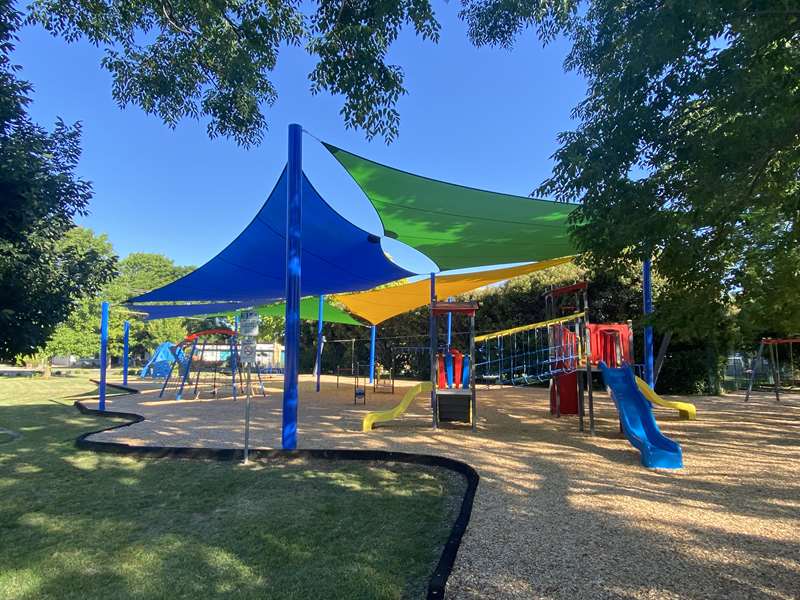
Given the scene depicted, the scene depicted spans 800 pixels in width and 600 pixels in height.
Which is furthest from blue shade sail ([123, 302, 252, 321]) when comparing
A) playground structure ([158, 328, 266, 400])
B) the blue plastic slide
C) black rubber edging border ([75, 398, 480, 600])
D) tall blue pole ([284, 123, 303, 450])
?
the blue plastic slide

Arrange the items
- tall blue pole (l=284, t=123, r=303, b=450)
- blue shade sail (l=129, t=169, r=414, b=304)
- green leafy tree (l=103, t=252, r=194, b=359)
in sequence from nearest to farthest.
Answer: tall blue pole (l=284, t=123, r=303, b=450) < blue shade sail (l=129, t=169, r=414, b=304) < green leafy tree (l=103, t=252, r=194, b=359)

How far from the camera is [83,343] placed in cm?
2244

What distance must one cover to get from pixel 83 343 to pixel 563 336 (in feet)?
73.6

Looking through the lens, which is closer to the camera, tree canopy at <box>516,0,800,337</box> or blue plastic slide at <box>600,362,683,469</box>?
tree canopy at <box>516,0,800,337</box>

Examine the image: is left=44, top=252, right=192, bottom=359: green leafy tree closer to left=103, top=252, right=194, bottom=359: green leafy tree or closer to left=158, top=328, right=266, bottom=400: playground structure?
left=103, top=252, right=194, bottom=359: green leafy tree

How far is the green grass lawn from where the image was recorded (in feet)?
8.14

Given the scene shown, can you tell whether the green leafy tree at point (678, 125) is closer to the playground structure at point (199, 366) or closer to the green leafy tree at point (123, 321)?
the green leafy tree at point (123, 321)

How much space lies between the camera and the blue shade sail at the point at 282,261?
7145 mm

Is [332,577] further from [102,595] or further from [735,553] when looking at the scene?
[735,553]

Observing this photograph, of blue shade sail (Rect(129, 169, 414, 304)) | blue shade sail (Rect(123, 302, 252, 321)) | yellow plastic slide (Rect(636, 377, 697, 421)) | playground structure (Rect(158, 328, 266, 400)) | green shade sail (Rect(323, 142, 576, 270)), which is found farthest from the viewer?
blue shade sail (Rect(123, 302, 252, 321))

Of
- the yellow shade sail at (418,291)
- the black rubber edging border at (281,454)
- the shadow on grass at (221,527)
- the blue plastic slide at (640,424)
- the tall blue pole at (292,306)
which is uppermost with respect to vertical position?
the yellow shade sail at (418,291)

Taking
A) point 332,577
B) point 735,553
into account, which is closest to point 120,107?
point 332,577

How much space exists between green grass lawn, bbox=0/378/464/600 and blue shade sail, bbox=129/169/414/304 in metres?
3.50

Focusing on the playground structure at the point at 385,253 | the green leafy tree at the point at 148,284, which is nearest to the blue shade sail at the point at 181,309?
the playground structure at the point at 385,253
